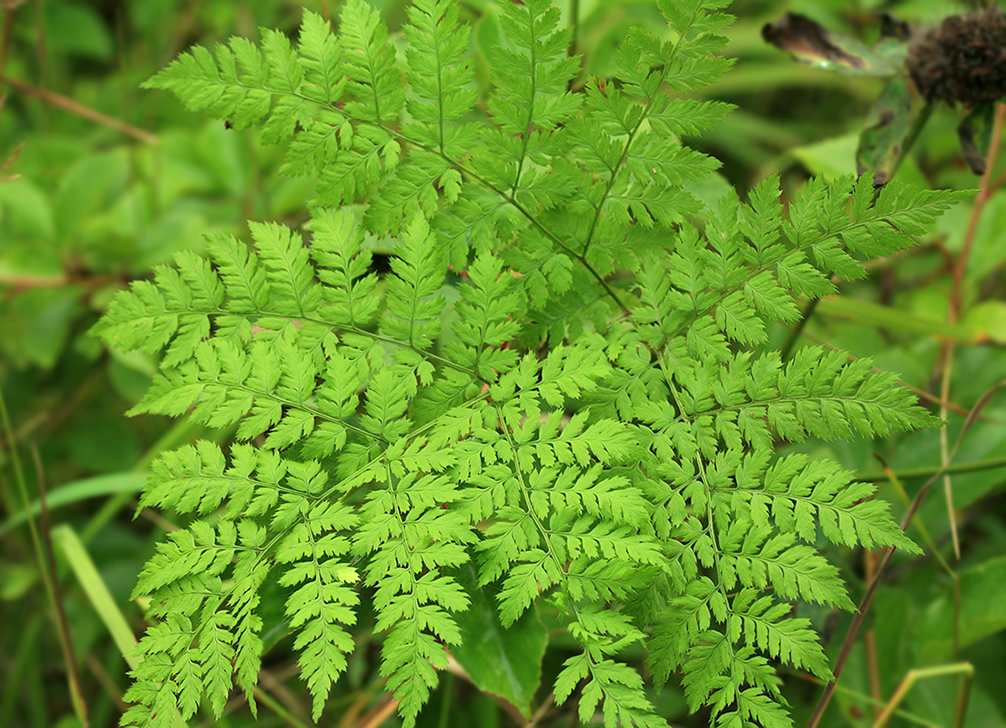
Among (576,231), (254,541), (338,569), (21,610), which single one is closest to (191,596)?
(254,541)

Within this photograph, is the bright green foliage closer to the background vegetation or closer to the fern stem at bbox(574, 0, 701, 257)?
the fern stem at bbox(574, 0, 701, 257)

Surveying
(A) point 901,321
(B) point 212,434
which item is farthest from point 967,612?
(B) point 212,434

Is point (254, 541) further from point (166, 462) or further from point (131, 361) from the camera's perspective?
point (131, 361)

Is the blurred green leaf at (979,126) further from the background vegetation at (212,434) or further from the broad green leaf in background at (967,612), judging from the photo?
the broad green leaf in background at (967,612)

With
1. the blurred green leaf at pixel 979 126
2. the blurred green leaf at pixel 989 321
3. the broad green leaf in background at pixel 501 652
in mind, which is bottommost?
the broad green leaf in background at pixel 501 652

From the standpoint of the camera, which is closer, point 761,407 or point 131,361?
point 761,407

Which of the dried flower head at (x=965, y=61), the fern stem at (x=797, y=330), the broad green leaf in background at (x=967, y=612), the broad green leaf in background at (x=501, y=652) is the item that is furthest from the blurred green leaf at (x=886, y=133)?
the broad green leaf in background at (x=501, y=652)

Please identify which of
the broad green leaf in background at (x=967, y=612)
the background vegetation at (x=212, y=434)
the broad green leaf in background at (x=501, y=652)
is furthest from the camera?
the background vegetation at (x=212, y=434)

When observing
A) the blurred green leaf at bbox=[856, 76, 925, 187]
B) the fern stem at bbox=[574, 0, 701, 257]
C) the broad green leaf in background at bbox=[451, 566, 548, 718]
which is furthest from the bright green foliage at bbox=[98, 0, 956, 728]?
the blurred green leaf at bbox=[856, 76, 925, 187]
